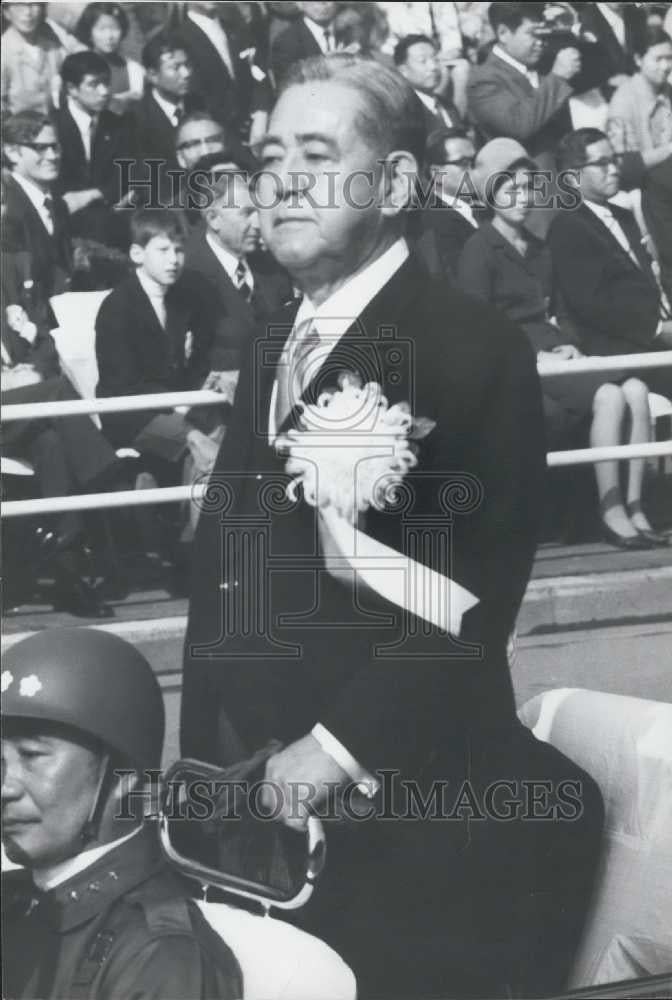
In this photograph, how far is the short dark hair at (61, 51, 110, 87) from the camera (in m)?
3.50

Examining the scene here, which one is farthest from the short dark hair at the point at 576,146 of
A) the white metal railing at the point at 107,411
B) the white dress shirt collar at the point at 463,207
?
the white metal railing at the point at 107,411

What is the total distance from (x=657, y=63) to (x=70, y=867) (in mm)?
2317

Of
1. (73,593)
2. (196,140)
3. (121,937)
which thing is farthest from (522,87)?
(121,937)

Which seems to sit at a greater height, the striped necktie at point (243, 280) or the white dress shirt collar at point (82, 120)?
the white dress shirt collar at point (82, 120)

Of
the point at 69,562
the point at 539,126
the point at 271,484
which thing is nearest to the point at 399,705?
the point at 271,484

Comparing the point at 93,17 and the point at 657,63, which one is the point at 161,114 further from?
the point at 657,63

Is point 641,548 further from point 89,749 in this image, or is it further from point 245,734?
point 89,749

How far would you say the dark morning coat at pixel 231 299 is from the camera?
360 cm

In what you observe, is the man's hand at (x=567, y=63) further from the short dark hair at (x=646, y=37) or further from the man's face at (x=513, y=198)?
the man's face at (x=513, y=198)

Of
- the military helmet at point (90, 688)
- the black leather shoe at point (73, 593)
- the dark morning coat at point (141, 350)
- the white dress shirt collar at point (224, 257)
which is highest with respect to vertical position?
the white dress shirt collar at point (224, 257)

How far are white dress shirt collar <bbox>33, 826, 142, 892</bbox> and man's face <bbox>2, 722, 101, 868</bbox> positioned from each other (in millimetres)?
16

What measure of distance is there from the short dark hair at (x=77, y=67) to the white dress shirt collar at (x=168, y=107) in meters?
0.15

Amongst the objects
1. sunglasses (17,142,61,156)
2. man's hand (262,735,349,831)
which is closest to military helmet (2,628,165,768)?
man's hand (262,735,349,831)

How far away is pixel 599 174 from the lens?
12.3 feet
